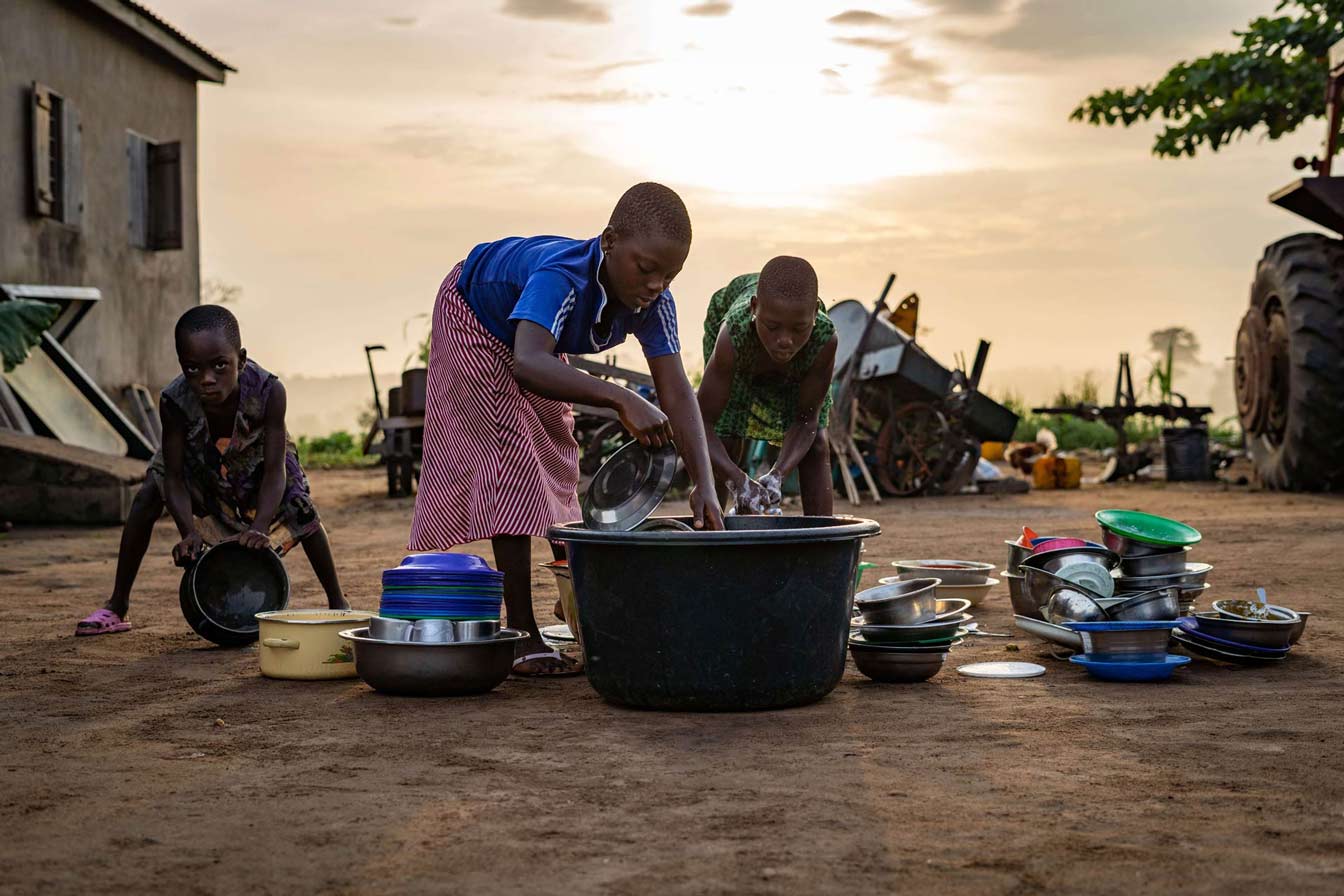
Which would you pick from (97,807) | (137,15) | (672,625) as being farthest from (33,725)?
(137,15)

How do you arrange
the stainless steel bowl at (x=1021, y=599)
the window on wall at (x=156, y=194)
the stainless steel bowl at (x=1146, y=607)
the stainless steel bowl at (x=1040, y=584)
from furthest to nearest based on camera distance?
the window on wall at (x=156, y=194) → the stainless steel bowl at (x=1021, y=599) → the stainless steel bowl at (x=1040, y=584) → the stainless steel bowl at (x=1146, y=607)

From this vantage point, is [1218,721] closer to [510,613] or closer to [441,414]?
[510,613]

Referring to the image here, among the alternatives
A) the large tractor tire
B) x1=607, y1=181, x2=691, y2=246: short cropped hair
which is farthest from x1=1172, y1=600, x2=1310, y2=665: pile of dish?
the large tractor tire

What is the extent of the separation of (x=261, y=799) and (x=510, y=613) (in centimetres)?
144

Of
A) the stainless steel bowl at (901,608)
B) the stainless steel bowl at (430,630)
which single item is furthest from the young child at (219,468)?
the stainless steel bowl at (901,608)

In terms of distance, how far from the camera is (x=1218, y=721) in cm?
325

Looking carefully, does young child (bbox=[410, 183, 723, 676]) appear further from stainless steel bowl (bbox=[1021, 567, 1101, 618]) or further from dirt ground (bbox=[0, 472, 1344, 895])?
stainless steel bowl (bbox=[1021, 567, 1101, 618])

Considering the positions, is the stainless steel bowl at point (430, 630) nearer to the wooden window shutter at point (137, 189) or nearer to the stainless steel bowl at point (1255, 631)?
the stainless steel bowl at point (1255, 631)

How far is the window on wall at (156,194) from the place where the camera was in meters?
14.0

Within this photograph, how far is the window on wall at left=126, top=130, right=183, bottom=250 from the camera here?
1402 cm

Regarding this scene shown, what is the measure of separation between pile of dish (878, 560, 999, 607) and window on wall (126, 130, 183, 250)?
10.9 metres

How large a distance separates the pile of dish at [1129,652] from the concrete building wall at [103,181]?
10587mm

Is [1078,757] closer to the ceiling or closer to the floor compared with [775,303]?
closer to the floor

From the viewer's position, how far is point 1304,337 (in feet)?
31.1
